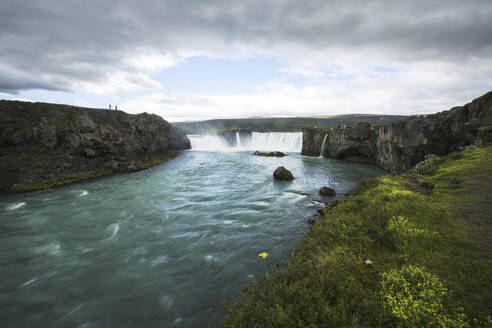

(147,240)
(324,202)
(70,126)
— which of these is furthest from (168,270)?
(70,126)

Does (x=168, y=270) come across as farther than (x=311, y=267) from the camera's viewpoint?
Yes

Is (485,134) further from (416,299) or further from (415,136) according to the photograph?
(416,299)

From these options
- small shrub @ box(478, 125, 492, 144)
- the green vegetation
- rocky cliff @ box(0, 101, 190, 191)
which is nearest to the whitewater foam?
rocky cliff @ box(0, 101, 190, 191)

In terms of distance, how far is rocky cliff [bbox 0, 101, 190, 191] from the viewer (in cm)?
1948

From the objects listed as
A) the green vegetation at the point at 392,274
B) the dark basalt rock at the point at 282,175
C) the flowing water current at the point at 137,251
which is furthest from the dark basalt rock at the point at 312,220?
the dark basalt rock at the point at 282,175

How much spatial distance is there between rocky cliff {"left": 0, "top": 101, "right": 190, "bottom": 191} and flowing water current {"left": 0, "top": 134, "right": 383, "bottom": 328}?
4.50 m

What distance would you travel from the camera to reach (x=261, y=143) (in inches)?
2598

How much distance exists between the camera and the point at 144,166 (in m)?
29.5

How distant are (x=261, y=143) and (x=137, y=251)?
59.4 metres

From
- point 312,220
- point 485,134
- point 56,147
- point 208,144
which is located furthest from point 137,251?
point 208,144

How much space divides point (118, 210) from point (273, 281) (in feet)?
43.3

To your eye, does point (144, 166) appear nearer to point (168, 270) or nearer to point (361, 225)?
point (168, 270)

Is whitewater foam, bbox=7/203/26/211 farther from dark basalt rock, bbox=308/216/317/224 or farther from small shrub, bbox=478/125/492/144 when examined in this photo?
small shrub, bbox=478/125/492/144

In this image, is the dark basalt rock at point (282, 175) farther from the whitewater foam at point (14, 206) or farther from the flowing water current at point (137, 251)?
the whitewater foam at point (14, 206)
